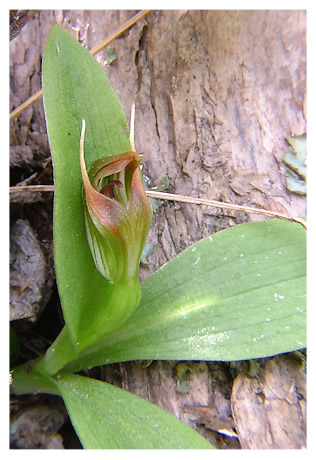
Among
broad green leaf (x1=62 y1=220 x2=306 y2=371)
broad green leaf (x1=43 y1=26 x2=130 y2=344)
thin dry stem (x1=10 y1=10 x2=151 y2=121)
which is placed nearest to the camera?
broad green leaf (x1=43 y1=26 x2=130 y2=344)

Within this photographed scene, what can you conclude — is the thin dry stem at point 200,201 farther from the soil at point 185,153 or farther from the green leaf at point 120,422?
the green leaf at point 120,422

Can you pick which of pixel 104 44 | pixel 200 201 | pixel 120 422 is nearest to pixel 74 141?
pixel 200 201

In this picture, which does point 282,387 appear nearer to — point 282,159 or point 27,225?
point 282,159

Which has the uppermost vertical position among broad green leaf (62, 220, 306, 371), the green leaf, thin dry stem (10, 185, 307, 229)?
thin dry stem (10, 185, 307, 229)

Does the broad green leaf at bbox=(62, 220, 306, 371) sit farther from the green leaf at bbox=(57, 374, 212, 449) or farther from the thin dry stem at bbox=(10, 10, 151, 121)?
the thin dry stem at bbox=(10, 10, 151, 121)

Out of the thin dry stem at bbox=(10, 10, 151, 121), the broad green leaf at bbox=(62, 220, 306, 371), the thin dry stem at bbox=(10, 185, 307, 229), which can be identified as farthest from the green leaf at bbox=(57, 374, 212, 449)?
the thin dry stem at bbox=(10, 10, 151, 121)

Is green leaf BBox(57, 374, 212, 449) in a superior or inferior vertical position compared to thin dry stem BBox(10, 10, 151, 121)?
inferior

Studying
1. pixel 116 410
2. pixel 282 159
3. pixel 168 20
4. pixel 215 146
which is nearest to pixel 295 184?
pixel 282 159
